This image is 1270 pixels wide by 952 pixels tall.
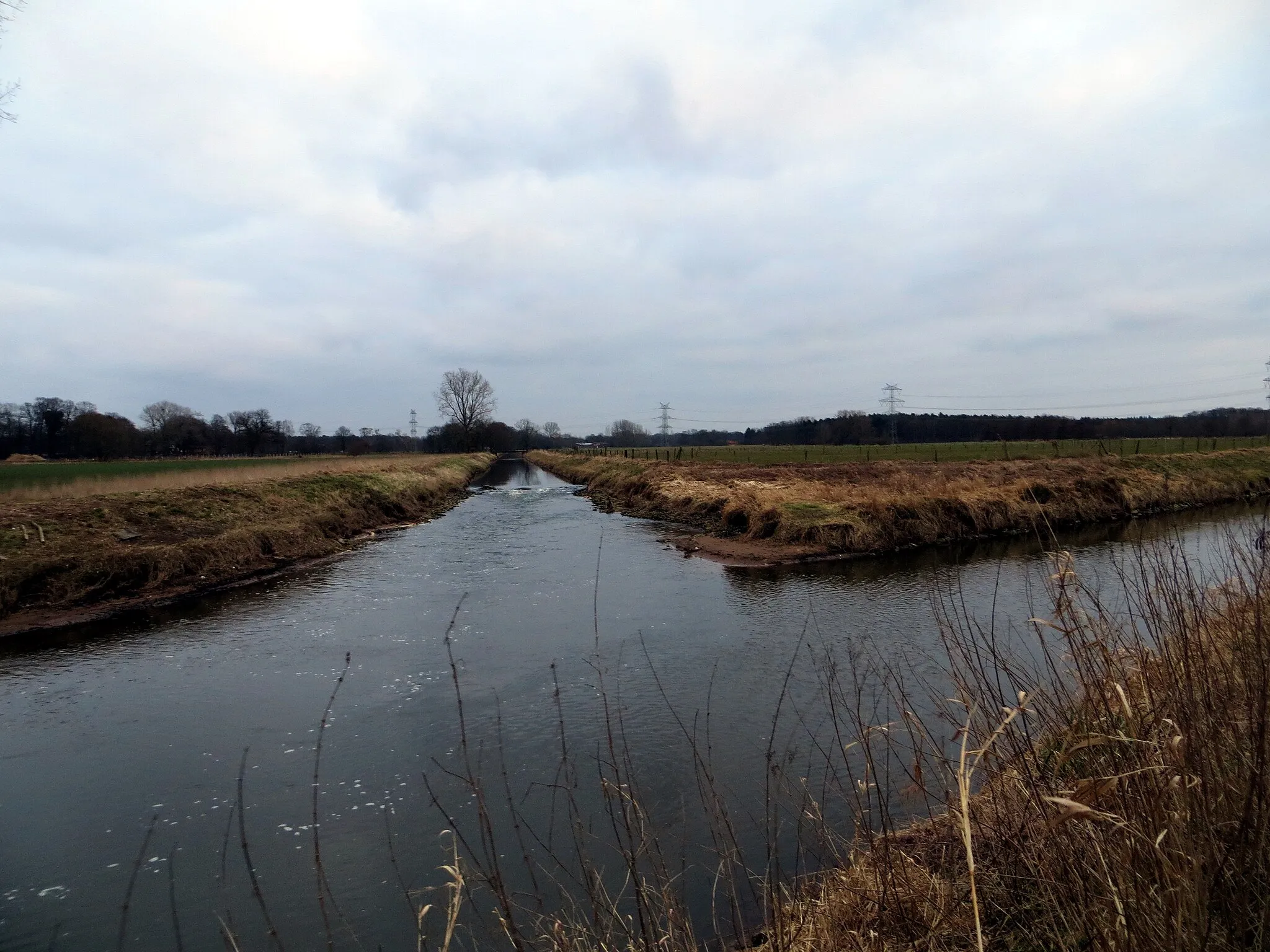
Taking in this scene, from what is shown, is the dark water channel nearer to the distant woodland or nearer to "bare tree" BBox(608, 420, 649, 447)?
the distant woodland

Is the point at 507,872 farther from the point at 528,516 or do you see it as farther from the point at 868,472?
the point at 868,472

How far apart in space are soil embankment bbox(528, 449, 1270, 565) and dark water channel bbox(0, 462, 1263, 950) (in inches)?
78.7

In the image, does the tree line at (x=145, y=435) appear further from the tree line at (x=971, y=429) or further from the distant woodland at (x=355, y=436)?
the tree line at (x=971, y=429)

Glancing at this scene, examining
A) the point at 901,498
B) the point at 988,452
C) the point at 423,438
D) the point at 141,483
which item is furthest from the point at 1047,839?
the point at 423,438

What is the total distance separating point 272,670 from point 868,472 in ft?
87.2

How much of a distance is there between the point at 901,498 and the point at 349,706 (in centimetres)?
1625

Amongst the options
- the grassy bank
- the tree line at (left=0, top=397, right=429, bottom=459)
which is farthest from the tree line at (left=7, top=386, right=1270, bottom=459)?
the grassy bank

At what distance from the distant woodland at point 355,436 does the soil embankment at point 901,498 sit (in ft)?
37.0

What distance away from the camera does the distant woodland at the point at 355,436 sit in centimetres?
5634

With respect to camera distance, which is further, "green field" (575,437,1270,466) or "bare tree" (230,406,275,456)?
"bare tree" (230,406,275,456)

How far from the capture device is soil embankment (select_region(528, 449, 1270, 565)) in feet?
58.3

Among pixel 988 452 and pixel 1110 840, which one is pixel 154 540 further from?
pixel 988 452

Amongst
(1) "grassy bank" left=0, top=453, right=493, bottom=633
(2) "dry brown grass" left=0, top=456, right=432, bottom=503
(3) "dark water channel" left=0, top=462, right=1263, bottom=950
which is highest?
(2) "dry brown grass" left=0, top=456, right=432, bottom=503

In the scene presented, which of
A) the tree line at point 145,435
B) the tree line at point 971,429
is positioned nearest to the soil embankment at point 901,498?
the tree line at point 971,429
